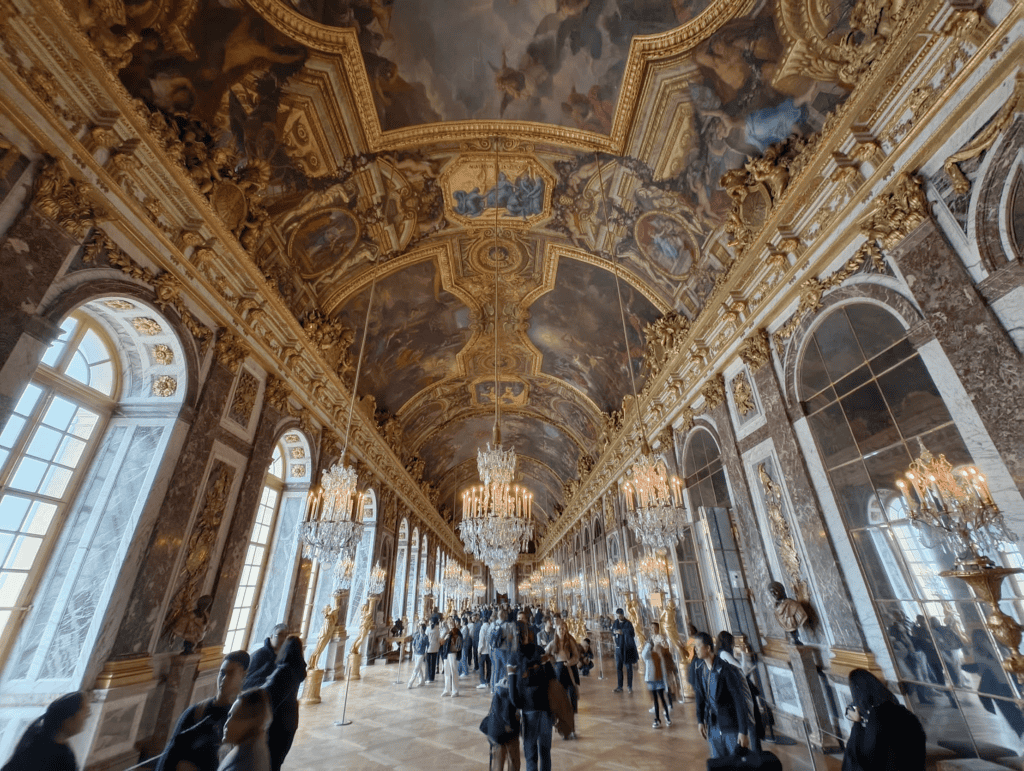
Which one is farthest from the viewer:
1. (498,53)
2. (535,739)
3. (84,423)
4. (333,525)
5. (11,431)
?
(498,53)

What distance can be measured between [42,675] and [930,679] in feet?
29.3

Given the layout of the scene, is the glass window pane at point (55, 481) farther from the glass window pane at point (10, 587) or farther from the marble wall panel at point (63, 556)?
the glass window pane at point (10, 587)

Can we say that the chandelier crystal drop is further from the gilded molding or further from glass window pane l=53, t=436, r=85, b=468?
glass window pane l=53, t=436, r=85, b=468

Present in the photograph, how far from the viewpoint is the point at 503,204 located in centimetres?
967

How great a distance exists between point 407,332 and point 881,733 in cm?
1190

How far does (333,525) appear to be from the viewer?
22.0 feet

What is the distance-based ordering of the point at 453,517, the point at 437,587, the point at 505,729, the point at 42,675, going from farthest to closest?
the point at 453,517 < the point at 437,587 < the point at 42,675 < the point at 505,729

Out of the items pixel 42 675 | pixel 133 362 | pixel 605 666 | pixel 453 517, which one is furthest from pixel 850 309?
pixel 453 517

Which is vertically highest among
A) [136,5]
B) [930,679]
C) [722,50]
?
[722,50]

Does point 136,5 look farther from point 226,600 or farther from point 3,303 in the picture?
point 226,600

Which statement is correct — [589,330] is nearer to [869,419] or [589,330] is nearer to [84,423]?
[869,419]

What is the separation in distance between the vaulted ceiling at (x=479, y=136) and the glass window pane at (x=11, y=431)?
362cm

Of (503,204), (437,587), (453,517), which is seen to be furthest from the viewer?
(453,517)

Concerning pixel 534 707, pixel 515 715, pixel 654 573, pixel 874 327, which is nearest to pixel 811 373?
pixel 874 327
